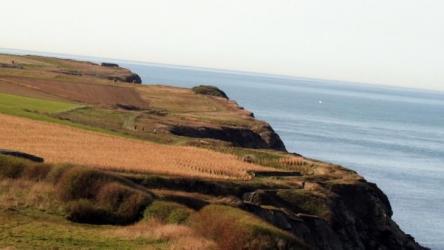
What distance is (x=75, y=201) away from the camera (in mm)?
29547

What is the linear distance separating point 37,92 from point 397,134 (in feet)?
283

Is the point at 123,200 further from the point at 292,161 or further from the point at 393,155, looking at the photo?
the point at 393,155

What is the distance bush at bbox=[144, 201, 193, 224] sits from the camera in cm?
2861

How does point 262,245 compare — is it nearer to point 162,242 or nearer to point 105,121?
point 162,242

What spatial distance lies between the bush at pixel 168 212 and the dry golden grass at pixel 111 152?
747 cm

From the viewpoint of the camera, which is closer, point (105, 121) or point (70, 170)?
point (70, 170)

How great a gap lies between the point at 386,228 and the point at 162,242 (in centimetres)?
2268

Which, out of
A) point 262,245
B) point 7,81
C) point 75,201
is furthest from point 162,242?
point 7,81

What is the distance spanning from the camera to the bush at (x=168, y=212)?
93.9ft

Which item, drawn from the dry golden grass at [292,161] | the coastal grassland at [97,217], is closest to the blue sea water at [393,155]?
the dry golden grass at [292,161]

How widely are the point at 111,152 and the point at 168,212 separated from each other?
15.2 m

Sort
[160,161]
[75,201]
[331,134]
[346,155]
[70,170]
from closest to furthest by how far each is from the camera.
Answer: [75,201] → [70,170] → [160,161] → [346,155] → [331,134]

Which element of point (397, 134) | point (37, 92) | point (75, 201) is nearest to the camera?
point (75, 201)

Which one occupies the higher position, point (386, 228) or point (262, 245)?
point (262, 245)
